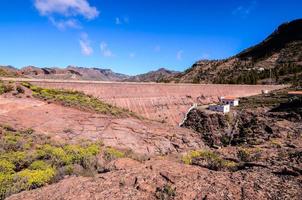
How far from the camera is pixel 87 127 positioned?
1659 centimetres

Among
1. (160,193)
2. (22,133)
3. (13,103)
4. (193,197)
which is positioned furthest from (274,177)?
(13,103)

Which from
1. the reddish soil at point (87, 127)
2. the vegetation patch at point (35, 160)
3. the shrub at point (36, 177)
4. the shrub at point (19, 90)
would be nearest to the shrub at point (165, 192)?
the vegetation patch at point (35, 160)

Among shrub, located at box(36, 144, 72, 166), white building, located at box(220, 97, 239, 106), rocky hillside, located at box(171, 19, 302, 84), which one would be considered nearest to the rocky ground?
shrub, located at box(36, 144, 72, 166)

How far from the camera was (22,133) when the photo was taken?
14.2m

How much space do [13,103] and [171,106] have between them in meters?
25.1

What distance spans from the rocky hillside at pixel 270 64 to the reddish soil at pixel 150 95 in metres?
45.9

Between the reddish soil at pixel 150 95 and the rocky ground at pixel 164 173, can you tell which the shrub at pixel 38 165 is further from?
the reddish soil at pixel 150 95

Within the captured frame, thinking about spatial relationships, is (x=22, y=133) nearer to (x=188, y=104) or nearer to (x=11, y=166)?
(x=11, y=166)

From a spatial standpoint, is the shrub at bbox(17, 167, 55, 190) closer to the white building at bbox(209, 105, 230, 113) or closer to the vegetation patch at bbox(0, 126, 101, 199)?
the vegetation patch at bbox(0, 126, 101, 199)

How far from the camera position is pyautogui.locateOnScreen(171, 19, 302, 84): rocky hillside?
98125 millimetres

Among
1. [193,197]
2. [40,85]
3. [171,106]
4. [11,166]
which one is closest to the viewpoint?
[193,197]

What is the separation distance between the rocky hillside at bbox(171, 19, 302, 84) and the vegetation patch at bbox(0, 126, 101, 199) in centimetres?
8145

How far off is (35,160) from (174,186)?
19.6ft

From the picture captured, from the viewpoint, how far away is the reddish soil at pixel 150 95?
3104 centimetres
